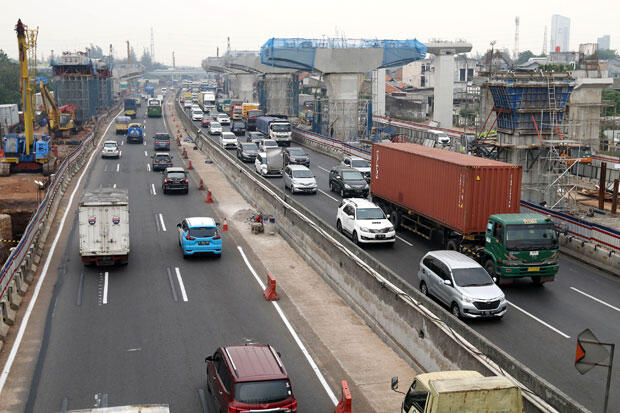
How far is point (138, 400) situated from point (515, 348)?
402 inches

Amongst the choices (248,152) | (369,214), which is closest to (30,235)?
(369,214)

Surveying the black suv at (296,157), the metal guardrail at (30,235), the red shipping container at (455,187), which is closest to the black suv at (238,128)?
the black suv at (296,157)

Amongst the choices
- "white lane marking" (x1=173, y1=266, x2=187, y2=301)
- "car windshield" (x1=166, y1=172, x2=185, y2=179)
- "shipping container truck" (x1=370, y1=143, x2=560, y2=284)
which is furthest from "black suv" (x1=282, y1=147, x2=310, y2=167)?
"white lane marking" (x1=173, y1=266, x2=187, y2=301)

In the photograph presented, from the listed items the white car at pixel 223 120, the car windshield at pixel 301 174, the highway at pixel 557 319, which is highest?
the white car at pixel 223 120

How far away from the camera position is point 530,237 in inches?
938

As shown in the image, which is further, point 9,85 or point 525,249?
point 9,85

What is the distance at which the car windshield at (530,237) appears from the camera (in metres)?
23.6

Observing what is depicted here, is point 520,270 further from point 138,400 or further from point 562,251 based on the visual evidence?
point 138,400

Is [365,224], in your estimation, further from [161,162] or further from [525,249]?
[161,162]

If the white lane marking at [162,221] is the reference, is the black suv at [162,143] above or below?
above

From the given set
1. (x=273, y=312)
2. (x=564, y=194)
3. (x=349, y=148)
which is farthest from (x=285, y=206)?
(x=349, y=148)

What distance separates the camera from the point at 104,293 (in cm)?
2434

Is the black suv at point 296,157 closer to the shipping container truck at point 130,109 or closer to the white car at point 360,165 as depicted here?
the white car at point 360,165

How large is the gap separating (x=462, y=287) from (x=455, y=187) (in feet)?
23.1
